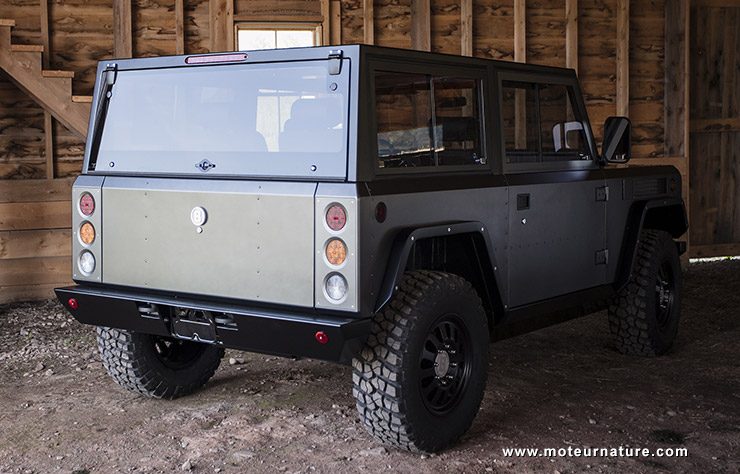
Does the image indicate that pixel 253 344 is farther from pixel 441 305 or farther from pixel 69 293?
pixel 69 293

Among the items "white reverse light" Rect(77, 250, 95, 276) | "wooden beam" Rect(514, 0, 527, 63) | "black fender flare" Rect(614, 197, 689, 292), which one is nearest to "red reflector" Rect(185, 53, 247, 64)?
"white reverse light" Rect(77, 250, 95, 276)

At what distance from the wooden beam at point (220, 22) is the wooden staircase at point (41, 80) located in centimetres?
173

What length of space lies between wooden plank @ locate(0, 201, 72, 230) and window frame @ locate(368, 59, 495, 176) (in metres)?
5.79

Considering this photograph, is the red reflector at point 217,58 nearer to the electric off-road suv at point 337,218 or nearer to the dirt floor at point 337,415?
the electric off-road suv at point 337,218

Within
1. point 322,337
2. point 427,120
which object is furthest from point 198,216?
point 427,120

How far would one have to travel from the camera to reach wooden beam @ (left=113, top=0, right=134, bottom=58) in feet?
29.1

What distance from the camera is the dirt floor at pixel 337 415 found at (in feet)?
13.3

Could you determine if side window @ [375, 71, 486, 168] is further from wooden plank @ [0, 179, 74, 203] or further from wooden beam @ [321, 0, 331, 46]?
wooden plank @ [0, 179, 74, 203]

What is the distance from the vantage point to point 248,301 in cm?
392

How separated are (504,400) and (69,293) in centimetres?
254

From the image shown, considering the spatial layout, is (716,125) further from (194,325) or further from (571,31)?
(194,325)

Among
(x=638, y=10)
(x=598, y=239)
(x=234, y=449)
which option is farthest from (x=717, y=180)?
(x=234, y=449)

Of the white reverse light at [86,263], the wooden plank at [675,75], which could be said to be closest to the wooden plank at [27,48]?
the white reverse light at [86,263]

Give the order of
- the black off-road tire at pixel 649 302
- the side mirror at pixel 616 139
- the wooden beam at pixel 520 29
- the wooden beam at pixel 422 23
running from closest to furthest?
the side mirror at pixel 616 139 < the black off-road tire at pixel 649 302 < the wooden beam at pixel 422 23 < the wooden beam at pixel 520 29
